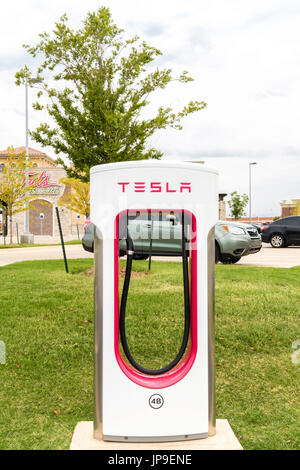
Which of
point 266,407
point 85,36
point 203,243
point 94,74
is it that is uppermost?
point 85,36

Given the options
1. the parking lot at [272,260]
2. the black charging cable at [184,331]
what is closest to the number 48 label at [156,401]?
the black charging cable at [184,331]

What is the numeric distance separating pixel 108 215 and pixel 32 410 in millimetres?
1954

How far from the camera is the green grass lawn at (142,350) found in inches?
137

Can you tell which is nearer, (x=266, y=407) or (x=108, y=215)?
(x=108, y=215)

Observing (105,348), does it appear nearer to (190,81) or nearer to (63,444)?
(63,444)

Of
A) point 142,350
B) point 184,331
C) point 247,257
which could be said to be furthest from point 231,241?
point 184,331

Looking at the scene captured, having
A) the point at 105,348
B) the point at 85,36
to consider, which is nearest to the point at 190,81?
the point at 85,36

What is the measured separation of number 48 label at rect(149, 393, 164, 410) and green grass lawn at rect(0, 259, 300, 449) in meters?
0.84

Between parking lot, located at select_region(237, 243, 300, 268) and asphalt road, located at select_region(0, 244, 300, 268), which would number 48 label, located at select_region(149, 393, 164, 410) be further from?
asphalt road, located at select_region(0, 244, 300, 268)

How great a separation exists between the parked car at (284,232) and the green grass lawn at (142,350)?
1135 centimetres

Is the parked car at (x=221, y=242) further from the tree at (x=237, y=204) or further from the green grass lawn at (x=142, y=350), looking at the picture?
the tree at (x=237, y=204)

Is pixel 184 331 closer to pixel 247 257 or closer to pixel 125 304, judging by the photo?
pixel 125 304

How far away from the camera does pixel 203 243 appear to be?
268 centimetres

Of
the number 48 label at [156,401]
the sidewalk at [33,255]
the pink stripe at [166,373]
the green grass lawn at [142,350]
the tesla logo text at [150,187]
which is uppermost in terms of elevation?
the tesla logo text at [150,187]
